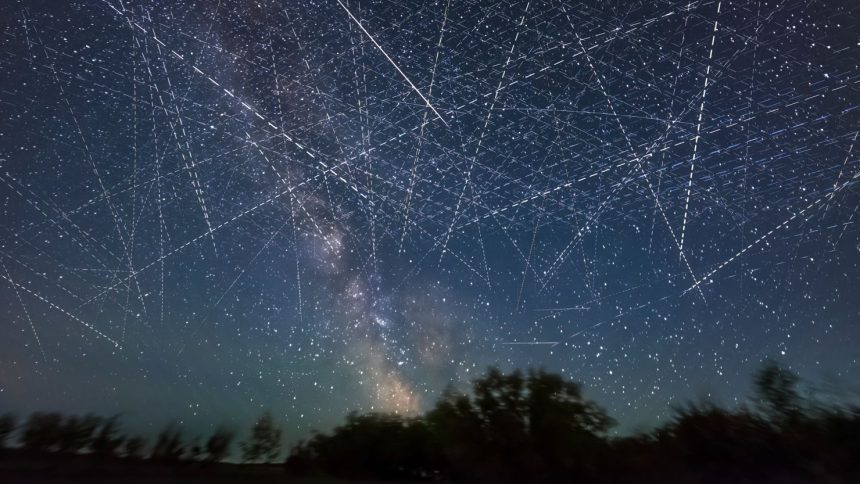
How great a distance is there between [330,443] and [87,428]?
7.94 m

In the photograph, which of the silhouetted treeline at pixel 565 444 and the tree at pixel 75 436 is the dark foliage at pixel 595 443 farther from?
the tree at pixel 75 436

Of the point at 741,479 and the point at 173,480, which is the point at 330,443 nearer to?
the point at 173,480

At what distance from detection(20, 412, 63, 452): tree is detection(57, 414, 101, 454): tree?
0.14 meters

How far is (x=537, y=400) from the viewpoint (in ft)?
46.7

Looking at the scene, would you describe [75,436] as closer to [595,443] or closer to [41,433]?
[41,433]

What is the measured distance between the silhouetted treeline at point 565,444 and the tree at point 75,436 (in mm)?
535

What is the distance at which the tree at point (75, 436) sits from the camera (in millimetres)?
18359

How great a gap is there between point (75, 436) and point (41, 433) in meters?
0.91

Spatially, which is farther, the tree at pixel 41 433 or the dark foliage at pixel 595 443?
the tree at pixel 41 433

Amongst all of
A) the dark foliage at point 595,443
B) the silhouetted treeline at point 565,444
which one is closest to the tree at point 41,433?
the silhouetted treeline at point 565,444

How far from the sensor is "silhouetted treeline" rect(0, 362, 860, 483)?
11.6 metres

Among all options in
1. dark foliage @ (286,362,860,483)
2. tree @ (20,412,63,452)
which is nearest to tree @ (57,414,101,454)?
tree @ (20,412,63,452)

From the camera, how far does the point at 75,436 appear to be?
18562 millimetres

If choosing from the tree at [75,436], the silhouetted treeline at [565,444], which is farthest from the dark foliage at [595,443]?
the tree at [75,436]
